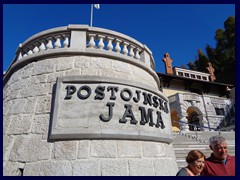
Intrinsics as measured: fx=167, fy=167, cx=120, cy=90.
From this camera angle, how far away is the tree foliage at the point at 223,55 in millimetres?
27527

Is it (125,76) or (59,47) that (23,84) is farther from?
(125,76)

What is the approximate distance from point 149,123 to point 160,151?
2.03 feet

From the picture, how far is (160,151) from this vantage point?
11.3 feet

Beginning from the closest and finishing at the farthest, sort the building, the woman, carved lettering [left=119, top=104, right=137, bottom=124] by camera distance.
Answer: the woman < carved lettering [left=119, top=104, right=137, bottom=124] < the building

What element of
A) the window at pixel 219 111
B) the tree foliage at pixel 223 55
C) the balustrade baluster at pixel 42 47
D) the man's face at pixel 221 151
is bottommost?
the man's face at pixel 221 151

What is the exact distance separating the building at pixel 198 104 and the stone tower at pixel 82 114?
13.5 metres

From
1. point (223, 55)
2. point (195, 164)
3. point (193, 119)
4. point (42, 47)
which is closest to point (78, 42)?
point (42, 47)

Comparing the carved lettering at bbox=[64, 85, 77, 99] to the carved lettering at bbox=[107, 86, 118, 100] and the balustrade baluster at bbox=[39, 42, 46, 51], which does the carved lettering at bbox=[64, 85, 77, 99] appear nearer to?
the carved lettering at bbox=[107, 86, 118, 100]

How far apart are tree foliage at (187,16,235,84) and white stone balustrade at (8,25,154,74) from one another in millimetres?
28741

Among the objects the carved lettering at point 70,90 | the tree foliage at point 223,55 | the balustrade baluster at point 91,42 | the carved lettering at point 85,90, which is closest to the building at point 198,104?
the tree foliage at point 223,55

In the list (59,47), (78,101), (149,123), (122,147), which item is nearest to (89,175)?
(122,147)

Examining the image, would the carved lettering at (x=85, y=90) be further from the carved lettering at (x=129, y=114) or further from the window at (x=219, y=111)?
the window at (x=219, y=111)

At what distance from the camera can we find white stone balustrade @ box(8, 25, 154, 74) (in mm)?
3900

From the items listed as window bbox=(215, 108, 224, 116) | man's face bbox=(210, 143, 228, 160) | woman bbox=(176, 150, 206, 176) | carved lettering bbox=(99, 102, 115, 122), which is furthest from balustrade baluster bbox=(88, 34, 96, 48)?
window bbox=(215, 108, 224, 116)
